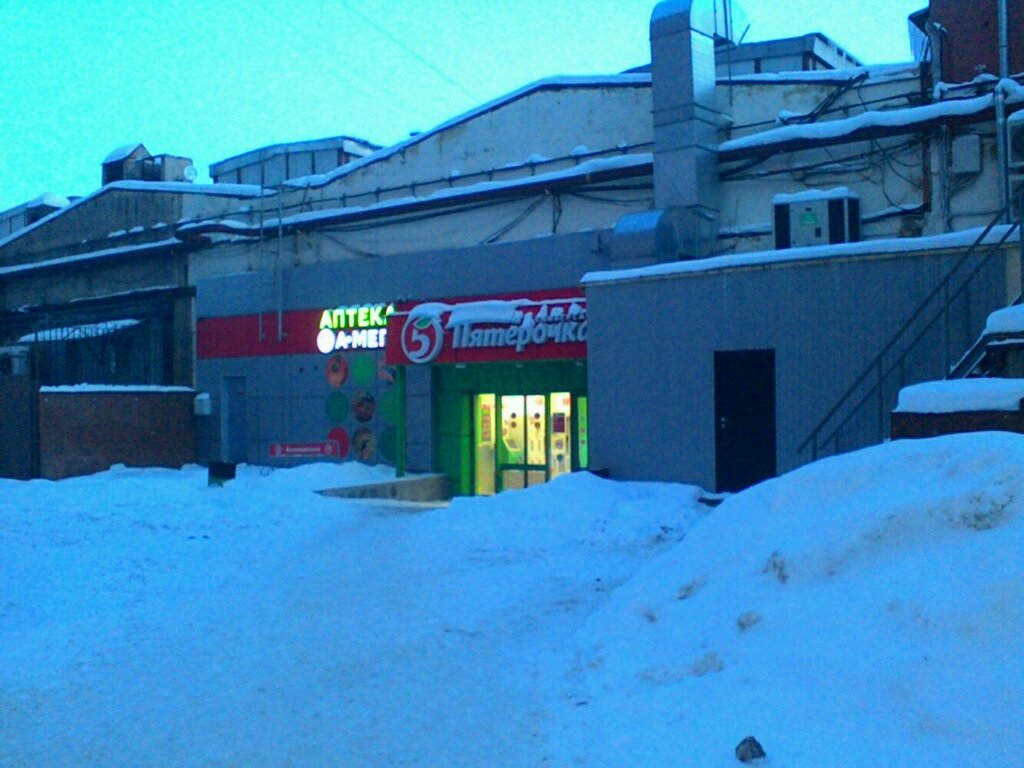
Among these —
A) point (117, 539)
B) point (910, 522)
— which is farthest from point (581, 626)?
point (117, 539)

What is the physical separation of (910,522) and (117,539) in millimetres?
9953

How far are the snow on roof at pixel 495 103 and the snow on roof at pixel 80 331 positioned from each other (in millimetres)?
7915

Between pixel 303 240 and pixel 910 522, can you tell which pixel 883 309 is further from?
pixel 303 240

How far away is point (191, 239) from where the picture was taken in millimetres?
27422

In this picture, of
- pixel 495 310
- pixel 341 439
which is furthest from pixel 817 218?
pixel 341 439

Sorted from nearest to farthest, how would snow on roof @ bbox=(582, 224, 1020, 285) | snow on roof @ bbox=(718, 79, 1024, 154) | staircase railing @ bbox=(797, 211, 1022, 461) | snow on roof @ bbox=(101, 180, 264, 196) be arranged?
staircase railing @ bbox=(797, 211, 1022, 461)
snow on roof @ bbox=(582, 224, 1020, 285)
snow on roof @ bbox=(718, 79, 1024, 154)
snow on roof @ bbox=(101, 180, 264, 196)

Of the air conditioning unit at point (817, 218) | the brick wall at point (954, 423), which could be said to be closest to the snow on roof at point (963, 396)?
the brick wall at point (954, 423)

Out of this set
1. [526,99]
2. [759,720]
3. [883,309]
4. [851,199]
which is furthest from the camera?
[526,99]

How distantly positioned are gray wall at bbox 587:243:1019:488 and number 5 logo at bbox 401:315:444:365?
5.01 metres

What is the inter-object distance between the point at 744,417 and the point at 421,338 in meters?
8.28

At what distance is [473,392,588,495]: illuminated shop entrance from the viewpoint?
68.3 ft

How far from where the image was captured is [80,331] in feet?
106

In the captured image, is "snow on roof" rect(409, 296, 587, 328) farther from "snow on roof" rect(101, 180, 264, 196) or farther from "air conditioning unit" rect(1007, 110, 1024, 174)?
"snow on roof" rect(101, 180, 264, 196)

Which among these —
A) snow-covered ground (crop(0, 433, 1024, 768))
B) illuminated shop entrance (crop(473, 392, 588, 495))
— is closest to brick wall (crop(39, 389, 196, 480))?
illuminated shop entrance (crop(473, 392, 588, 495))
